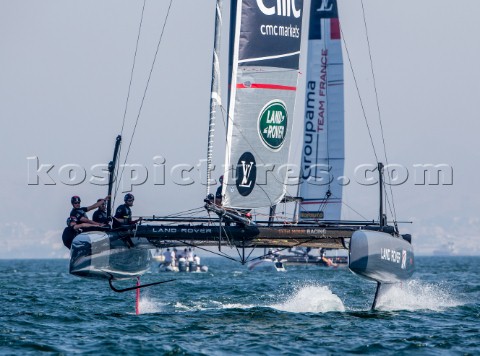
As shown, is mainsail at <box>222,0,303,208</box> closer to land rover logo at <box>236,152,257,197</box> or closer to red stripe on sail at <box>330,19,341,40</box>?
land rover logo at <box>236,152,257,197</box>

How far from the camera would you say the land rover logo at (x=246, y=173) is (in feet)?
53.3

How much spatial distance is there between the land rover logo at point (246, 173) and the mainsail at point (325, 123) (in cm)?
1144

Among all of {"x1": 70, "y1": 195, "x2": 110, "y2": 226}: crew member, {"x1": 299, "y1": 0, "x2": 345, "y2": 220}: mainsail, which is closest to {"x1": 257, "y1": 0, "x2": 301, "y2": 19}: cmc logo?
{"x1": 70, "y1": 195, "x2": 110, "y2": 226}: crew member

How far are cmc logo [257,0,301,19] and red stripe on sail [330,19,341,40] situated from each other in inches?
462

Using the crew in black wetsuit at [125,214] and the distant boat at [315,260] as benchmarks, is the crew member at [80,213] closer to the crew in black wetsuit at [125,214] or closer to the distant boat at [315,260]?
the crew in black wetsuit at [125,214]

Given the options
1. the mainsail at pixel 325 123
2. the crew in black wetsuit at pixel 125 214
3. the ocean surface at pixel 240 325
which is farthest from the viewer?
the mainsail at pixel 325 123

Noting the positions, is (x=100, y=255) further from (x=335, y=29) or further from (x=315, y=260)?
(x=315, y=260)

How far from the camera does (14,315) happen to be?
16906mm

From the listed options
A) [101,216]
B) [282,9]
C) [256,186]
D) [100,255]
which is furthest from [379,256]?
[101,216]

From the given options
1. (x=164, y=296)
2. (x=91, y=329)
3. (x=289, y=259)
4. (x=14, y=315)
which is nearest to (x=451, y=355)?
(x=91, y=329)

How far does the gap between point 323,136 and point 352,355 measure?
52.9 feet

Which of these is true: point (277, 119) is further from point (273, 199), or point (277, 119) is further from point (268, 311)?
point (268, 311)

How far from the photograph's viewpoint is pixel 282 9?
54.7 feet

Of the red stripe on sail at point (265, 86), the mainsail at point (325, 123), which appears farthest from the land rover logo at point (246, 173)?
the mainsail at point (325, 123)
